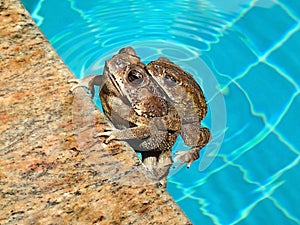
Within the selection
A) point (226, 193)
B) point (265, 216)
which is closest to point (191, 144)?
point (226, 193)

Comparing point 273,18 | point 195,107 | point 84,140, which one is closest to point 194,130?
point 195,107

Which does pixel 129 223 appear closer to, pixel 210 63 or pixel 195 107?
pixel 195 107

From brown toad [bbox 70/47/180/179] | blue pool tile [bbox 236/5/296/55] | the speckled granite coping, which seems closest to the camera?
the speckled granite coping

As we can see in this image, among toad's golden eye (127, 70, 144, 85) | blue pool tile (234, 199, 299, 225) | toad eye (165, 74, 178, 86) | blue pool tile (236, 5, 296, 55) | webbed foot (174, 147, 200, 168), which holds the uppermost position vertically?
blue pool tile (236, 5, 296, 55)

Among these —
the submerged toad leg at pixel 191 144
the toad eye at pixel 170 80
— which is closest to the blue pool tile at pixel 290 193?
the submerged toad leg at pixel 191 144

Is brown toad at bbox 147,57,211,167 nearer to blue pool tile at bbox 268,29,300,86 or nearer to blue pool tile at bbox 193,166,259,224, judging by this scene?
blue pool tile at bbox 193,166,259,224

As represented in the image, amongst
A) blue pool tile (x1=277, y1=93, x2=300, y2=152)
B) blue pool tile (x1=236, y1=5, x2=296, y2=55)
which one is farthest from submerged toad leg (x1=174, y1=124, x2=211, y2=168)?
blue pool tile (x1=236, y1=5, x2=296, y2=55)

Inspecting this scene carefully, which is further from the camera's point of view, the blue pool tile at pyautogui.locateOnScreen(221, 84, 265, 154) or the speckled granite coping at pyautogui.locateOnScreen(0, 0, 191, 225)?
the blue pool tile at pyautogui.locateOnScreen(221, 84, 265, 154)

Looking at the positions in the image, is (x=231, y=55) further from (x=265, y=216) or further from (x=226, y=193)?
(x=265, y=216)
